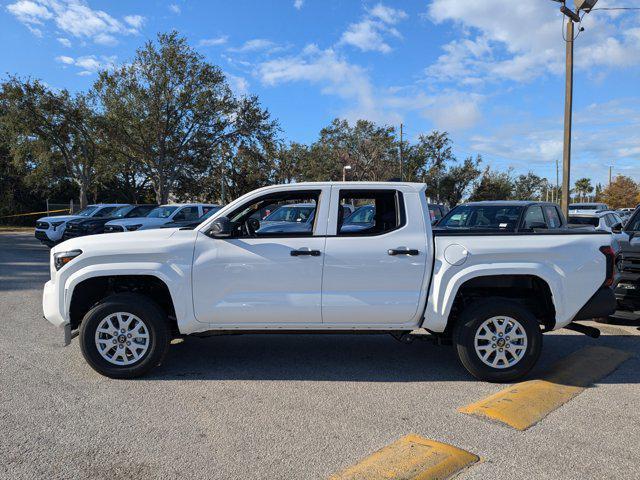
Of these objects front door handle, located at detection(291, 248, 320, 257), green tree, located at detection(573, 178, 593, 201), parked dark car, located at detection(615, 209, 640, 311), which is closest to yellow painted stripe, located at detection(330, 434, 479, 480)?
front door handle, located at detection(291, 248, 320, 257)

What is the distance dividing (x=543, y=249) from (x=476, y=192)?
171ft

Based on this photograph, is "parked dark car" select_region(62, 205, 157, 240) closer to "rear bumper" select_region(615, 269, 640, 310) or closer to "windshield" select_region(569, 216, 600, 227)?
"windshield" select_region(569, 216, 600, 227)

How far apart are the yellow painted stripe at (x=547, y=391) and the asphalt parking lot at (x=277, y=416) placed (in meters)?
0.10

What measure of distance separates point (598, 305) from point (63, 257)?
16.8 ft

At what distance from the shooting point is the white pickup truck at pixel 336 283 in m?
4.88

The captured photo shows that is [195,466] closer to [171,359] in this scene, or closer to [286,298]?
[286,298]

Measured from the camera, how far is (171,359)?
566 centimetres

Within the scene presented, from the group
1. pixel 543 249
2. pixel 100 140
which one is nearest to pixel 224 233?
pixel 543 249

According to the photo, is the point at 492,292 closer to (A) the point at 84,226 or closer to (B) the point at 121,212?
(A) the point at 84,226

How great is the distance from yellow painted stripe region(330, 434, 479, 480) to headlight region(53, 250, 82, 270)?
3284mm

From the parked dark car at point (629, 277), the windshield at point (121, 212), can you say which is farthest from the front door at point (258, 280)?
the windshield at point (121, 212)

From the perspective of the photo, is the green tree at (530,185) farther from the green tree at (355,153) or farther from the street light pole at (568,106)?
the street light pole at (568,106)

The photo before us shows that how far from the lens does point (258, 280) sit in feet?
16.1

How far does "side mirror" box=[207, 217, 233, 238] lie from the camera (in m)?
4.83
